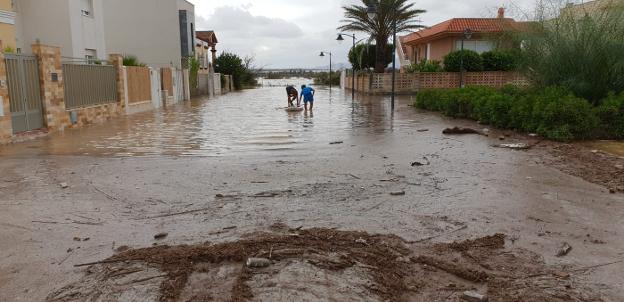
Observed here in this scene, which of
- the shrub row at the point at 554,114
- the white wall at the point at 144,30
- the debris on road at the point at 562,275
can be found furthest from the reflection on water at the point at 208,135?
the white wall at the point at 144,30

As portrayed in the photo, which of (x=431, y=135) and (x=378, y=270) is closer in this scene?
(x=378, y=270)

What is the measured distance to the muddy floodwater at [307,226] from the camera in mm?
4023

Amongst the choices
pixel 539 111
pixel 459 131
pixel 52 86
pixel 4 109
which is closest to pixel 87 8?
pixel 52 86

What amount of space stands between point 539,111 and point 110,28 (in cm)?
2858

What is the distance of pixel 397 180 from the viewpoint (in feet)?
25.6

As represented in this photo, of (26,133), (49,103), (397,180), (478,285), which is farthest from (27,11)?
(478,285)

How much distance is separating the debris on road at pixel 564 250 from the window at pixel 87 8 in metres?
22.6

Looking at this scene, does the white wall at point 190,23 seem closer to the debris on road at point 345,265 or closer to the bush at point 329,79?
Answer: the bush at point 329,79

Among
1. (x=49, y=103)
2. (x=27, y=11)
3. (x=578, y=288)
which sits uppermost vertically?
(x=27, y=11)

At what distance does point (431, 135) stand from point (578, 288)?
30.8ft

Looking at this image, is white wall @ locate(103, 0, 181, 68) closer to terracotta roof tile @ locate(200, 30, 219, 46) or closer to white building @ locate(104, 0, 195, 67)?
white building @ locate(104, 0, 195, 67)

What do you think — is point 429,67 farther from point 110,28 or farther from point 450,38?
point 110,28

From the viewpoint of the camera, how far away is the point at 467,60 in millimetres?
35562

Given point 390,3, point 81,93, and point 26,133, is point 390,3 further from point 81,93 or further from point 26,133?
point 26,133
